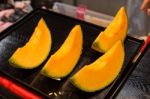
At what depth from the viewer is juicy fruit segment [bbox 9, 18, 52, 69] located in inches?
26.4

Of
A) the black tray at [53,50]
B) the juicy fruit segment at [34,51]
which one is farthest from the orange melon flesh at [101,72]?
the juicy fruit segment at [34,51]

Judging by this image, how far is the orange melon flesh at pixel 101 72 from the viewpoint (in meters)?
0.62

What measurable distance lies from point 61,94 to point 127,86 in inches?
6.2

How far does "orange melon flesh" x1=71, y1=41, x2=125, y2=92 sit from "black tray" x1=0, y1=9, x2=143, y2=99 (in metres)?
0.02

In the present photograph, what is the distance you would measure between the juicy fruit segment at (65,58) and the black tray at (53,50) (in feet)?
0.06

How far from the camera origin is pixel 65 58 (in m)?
0.68

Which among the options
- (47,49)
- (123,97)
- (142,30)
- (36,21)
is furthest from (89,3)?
(123,97)

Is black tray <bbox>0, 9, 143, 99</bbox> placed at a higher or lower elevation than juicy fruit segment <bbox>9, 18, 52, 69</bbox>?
lower

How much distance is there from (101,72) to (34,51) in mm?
182

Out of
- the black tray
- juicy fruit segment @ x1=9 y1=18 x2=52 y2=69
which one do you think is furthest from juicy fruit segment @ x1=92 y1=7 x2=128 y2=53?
juicy fruit segment @ x1=9 y1=18 x2=52 y2=69

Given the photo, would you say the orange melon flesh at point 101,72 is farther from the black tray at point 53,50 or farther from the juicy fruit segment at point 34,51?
the juicy fruit segment at point 34,51

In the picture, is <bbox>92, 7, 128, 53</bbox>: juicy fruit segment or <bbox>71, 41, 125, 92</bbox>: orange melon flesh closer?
<bbox>71, 41, 125, 92</bbox>: orange melon flesh

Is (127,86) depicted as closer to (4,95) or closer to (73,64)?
(73,64)

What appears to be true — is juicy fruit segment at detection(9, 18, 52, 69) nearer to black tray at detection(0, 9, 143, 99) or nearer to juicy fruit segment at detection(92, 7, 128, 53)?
black tray at detection(0, 9, 143, 99)
